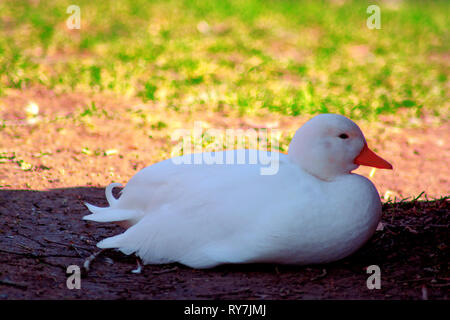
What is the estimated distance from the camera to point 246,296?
8.56 feet

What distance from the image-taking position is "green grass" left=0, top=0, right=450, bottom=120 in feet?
21.2

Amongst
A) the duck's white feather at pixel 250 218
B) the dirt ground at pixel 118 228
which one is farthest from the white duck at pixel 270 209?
the dirt ground at pixel 118 228

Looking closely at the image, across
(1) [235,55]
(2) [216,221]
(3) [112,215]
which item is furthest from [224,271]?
(1) [235,55]

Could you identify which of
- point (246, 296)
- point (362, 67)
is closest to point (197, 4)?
point (362, 67)

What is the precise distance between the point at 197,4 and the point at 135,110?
474 cm

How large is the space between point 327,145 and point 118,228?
1490 millimetres

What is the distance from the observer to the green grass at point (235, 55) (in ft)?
21.2

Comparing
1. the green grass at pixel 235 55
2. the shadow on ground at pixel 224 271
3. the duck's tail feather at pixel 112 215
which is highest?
the green grass at pixel 235 55

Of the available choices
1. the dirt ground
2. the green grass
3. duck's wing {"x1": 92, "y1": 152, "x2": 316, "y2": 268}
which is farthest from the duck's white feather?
the green grass

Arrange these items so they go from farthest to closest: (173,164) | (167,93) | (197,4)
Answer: (197,4), (167,93), (173,164)

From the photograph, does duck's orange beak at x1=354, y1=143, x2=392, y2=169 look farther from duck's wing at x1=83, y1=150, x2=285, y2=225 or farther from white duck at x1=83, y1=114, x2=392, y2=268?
duck's wing at x1=83, y1=150, x2=285, y2=225

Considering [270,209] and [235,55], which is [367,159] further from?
[235,55]

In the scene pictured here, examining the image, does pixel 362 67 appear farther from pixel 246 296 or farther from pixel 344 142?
pixel 246 296

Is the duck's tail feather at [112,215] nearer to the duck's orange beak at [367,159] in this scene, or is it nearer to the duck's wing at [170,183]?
the duck's wing at [170,183]
